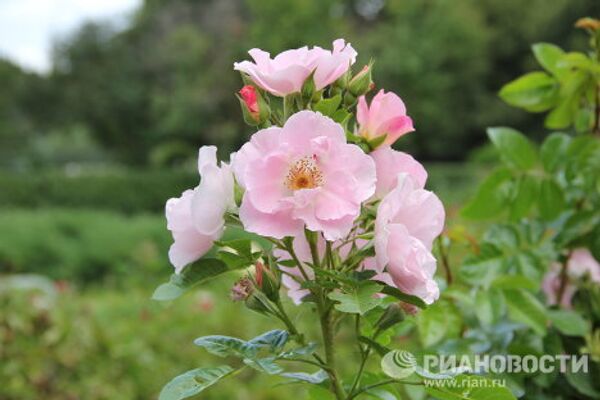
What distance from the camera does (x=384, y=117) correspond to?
0.70 m

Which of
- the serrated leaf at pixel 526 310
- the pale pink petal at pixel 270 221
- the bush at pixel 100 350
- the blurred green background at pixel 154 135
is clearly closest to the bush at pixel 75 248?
the blurred green background at pixel 154 135

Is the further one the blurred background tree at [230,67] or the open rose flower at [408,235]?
the blurred background tree at [230,67]

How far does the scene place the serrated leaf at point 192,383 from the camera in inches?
25.2

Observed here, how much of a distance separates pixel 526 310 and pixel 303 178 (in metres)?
0.57

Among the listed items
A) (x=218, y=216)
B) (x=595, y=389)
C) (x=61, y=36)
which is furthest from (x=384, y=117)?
(x=61, y=36)

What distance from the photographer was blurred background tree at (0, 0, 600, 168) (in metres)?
14.6

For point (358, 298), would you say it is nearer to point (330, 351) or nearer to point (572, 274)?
point (330, 351)

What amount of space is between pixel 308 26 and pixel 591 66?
1159 cm

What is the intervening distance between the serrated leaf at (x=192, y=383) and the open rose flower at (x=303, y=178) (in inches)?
6.0

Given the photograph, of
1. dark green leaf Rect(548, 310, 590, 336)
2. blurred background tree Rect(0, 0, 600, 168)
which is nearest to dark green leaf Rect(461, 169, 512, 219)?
dark green leaf Rect(548, 310, 590, 336)

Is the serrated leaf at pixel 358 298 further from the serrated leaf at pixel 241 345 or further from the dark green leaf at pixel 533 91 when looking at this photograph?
the dark green leaf at pixel 533 91

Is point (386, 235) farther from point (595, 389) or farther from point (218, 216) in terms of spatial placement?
point (595, 389)

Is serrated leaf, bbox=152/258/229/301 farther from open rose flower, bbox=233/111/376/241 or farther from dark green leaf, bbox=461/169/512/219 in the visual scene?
dark green leaf, bbox=461/169/512/219

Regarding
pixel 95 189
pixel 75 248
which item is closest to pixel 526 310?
pixel 75 248
